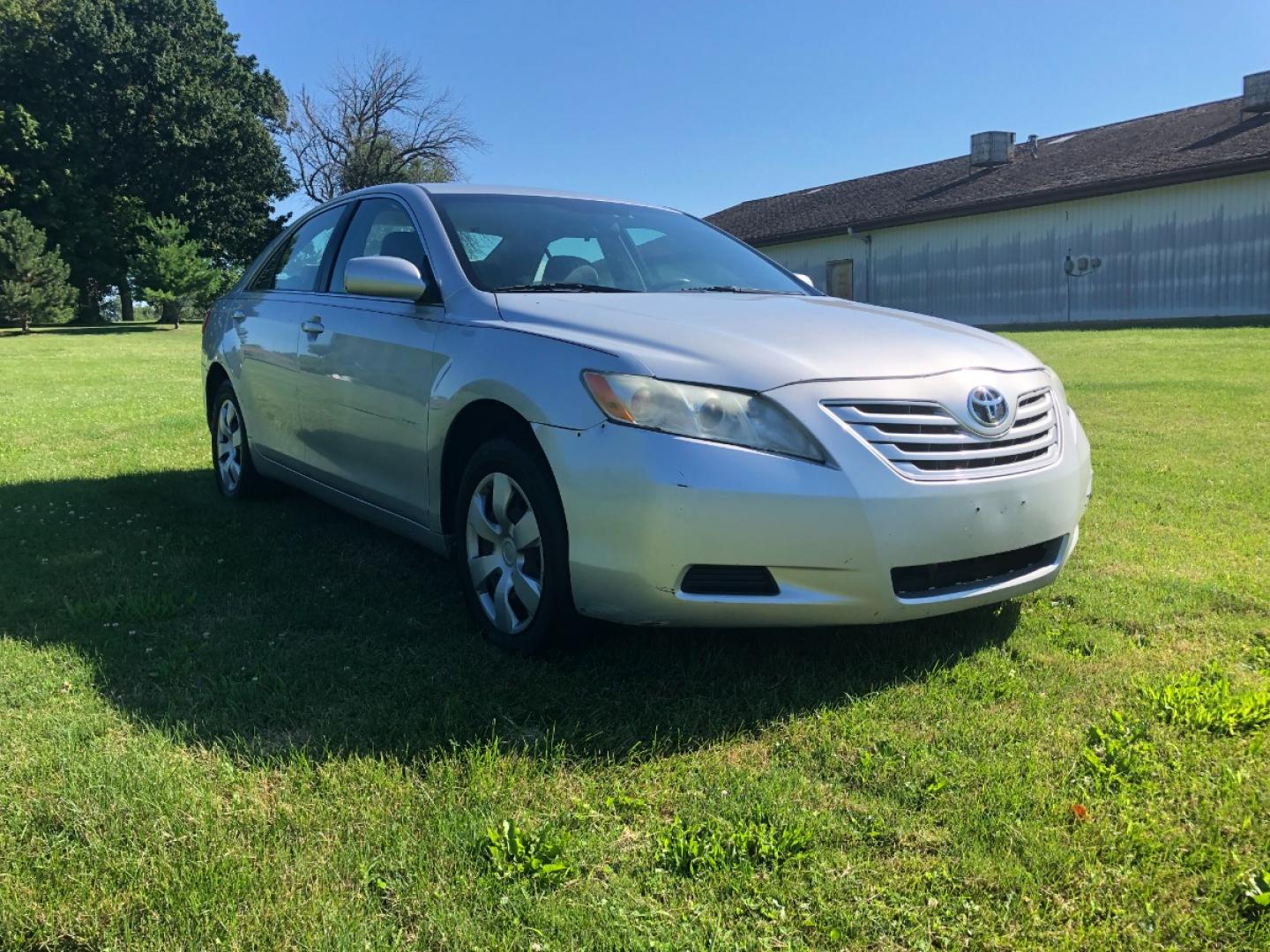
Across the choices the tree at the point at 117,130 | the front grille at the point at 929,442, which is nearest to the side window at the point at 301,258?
the front grille at the point at 929,442

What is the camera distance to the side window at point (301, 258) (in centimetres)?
488

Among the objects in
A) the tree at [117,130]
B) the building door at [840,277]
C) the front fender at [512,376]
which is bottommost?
the front fender at [512,376]

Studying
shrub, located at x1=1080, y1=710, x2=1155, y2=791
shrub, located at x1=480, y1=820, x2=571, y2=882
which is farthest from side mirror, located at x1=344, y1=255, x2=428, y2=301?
shrub, located at x1=1080, y1=710, x2=1155, y2=791

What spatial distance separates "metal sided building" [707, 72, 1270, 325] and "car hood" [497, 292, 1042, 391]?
24.4m

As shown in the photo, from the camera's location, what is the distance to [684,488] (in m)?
2.66

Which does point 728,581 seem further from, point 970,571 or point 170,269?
point 170,269

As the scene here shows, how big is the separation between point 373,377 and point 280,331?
122cm

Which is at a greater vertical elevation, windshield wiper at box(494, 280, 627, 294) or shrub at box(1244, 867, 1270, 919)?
windshield wiper at box(494, 280, 627, 294)

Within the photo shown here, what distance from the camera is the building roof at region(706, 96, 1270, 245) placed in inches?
957

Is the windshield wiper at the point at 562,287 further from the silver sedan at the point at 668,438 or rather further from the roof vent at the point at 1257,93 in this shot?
the roof vent at the point at 1257,93

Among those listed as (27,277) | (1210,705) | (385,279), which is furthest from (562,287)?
(27,277)

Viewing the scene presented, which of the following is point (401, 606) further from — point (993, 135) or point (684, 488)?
point (993, 135)

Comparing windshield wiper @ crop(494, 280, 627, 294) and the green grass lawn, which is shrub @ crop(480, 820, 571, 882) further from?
windshield wiper @ crop(494, 280, 627, 294)

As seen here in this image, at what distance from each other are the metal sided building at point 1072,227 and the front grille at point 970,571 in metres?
24.7
